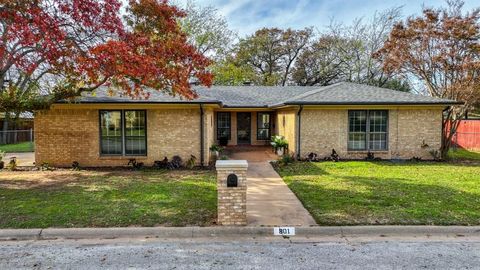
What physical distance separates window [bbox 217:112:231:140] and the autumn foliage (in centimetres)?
1047

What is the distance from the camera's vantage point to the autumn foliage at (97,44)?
8.16 m

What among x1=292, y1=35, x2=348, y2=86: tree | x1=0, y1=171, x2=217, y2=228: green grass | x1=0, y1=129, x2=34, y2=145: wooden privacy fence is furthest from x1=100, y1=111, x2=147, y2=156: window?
x1=292, y1=35, x2=348, y2=86: tree

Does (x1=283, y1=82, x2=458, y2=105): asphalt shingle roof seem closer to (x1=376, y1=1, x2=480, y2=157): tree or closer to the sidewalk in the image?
(x1=376, y1=1, x2=480, y2=157): tree

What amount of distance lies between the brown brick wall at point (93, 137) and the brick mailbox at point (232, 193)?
712 centimetres

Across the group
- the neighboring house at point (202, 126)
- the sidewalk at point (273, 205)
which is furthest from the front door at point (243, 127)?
the sidewalk at point (273, 205)

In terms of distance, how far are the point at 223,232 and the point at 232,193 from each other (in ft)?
2.23

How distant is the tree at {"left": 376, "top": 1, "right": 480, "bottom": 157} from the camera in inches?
601

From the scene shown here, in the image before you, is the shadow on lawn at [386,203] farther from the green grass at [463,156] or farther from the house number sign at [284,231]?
the green grass at [463,156]

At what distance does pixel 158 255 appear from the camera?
16.2ft

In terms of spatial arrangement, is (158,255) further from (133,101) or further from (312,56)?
(312,56)

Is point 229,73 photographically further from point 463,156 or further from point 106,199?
point 106,199

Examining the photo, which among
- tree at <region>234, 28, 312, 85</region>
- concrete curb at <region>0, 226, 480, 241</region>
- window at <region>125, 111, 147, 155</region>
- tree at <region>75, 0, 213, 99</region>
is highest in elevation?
tree at <region>234, 28, 312, 85</region>

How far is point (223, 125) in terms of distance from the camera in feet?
70.7

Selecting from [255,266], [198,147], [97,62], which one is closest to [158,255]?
[255,266]
